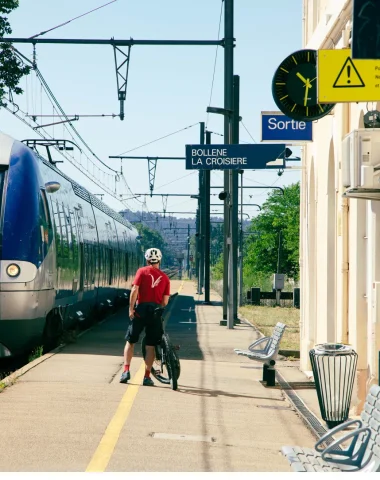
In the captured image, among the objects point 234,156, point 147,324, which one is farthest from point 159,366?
point 234,156

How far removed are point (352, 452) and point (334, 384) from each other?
10.9ft

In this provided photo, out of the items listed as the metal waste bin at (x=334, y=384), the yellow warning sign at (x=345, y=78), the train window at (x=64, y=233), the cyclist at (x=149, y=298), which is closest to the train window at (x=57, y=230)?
the train window at (x=64, y=233)

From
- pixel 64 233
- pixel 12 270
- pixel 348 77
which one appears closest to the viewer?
pixel 348 77

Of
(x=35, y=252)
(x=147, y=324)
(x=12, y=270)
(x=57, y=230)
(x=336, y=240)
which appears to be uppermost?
(x=57, y=230)

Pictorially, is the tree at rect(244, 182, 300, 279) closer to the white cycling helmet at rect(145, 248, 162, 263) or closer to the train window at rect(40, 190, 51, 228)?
the train window at rect(40, 190, 51, 228)

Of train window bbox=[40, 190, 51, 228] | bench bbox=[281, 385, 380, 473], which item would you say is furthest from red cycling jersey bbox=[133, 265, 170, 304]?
bench bbox=[281, 385, 380, 473]

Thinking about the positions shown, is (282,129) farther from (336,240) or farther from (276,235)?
(276,235)

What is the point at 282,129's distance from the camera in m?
16.4

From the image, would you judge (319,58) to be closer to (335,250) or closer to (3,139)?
(335,250)

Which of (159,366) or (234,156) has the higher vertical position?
(234,156)

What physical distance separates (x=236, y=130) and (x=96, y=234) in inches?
186

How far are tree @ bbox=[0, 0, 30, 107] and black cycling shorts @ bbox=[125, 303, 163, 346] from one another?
18.3m

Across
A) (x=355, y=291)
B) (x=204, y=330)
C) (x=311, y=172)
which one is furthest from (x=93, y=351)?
(x=204, y=330)

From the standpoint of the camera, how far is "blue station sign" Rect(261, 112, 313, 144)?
16.4m
